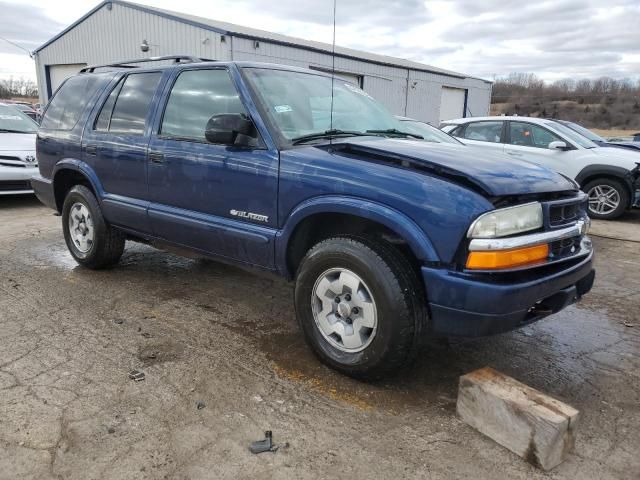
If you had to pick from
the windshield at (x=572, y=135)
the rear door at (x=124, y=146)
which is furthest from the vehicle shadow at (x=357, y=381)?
the windshield at (x=572, y=135)

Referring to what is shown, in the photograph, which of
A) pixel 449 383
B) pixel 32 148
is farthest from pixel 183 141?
pixel 32 148

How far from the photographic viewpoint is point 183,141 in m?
3.86

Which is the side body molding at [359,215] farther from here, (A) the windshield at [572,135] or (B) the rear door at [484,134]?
(A) the windshield at [572,135]

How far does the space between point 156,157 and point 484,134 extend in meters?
7.02

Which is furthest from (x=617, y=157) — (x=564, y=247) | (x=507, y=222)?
(x=507, y=222)

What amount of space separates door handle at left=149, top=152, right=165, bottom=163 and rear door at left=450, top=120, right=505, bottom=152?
21.5ft

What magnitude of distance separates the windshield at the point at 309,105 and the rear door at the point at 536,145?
5.35 meters

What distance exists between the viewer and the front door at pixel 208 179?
3.38 m

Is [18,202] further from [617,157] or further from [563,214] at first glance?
[617,157]

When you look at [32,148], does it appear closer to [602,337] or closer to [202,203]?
[202,203]

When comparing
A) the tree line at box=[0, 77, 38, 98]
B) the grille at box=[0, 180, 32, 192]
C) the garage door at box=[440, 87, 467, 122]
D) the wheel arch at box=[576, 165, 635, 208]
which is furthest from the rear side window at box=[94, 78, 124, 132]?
the tree line at box=[0, 77, 38, 98]

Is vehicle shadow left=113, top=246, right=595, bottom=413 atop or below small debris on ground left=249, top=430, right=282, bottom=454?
below

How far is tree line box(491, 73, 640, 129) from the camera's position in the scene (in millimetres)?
32344

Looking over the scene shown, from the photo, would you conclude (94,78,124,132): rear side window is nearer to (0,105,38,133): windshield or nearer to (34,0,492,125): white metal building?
(0,105,38,133): windshield
